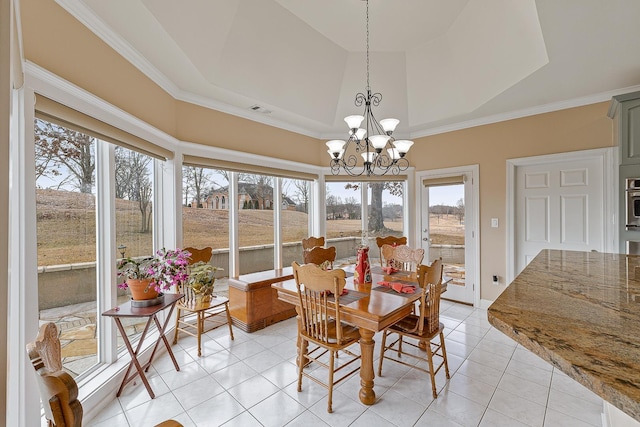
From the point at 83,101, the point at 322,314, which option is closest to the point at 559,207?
the point at 322,314

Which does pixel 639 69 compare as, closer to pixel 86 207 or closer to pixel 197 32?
pixel 197 32

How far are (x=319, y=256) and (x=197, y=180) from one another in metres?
1.73

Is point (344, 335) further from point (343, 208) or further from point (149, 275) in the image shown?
point (343, 208)

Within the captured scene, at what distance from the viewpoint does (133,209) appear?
2.69 m

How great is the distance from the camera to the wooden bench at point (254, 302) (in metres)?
3.32

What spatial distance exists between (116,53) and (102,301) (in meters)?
1.98

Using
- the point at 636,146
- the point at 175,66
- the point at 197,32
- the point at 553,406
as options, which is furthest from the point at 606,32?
the point at 175,66

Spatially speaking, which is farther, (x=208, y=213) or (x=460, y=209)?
(x=460, y=209)

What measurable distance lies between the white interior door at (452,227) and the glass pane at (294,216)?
193cm

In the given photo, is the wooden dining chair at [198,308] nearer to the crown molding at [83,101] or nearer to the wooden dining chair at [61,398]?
the crown molding at [83,101]

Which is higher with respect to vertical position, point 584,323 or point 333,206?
point 333,206

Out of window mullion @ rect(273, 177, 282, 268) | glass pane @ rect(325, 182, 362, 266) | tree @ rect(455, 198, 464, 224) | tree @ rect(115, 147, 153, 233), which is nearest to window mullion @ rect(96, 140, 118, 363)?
tree @ rect(115, 147, 153, 233)

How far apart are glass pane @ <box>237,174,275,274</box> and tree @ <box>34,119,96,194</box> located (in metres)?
1.79

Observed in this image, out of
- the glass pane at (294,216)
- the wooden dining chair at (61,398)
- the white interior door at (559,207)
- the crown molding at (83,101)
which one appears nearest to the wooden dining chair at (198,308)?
the crown molding at (83,101)
